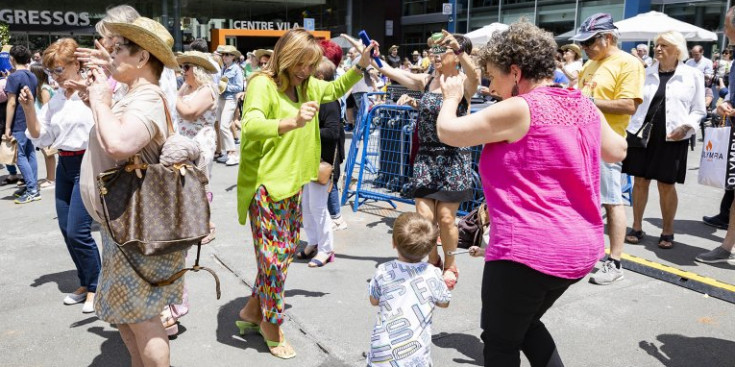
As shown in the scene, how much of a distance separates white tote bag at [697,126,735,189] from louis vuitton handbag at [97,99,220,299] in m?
4.46

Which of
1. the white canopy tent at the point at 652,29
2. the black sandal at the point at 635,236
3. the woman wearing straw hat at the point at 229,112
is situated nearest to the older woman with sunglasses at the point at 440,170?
the black sandal at the point at 635,236

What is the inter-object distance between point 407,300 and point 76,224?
249cm

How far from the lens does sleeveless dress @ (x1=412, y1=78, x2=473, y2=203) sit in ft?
14.5

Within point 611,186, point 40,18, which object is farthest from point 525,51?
point 40,18

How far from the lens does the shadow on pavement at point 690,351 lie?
137 inches

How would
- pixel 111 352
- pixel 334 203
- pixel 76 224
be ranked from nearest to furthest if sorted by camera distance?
pixel 111 352
pixel 76 224
pixel 334 203

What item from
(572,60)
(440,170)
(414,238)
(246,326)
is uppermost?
(572,60)

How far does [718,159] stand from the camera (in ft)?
16.7

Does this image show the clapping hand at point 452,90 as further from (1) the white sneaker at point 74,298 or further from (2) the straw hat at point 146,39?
(1) the white sneaker at point 74,298

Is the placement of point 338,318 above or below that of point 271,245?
below

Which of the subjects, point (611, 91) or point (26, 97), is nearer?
point (26, 97)

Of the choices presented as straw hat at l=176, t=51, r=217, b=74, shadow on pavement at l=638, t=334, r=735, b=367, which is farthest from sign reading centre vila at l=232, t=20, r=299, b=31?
shadow on pavement at l=638, t=334, r=735, b=367

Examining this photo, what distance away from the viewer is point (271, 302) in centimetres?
344

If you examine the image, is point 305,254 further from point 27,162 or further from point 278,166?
point 27,162
